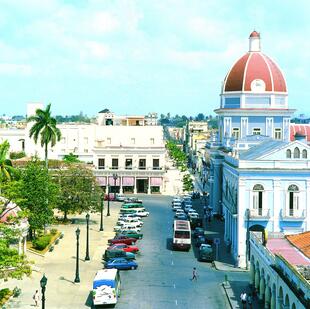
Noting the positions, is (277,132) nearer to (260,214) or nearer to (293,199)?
(293,199)

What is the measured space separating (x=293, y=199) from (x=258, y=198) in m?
2.94

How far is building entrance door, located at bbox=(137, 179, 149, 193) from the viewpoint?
9956 centimetres

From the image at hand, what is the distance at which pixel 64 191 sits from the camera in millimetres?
65562

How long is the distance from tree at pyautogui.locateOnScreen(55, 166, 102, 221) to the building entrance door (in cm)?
3242

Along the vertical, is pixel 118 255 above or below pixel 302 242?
below

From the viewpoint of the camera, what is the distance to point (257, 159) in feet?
170

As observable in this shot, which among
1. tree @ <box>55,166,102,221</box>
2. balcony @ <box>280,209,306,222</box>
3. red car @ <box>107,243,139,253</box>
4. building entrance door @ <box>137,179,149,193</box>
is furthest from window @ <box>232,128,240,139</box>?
building entrance door @ <box>137,179,149,193</box>

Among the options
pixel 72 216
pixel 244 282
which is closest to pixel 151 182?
pixel 72 216

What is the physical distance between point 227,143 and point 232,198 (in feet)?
56.5

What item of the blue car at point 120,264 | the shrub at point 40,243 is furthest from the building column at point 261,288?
the shrub at point 40,243

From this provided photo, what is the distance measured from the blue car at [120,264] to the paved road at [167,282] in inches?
24.7

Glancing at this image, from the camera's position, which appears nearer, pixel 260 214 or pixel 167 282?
pixel 167 282

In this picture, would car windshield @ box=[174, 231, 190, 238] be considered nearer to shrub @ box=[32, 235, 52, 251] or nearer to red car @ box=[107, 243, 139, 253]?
red car @ box=[107, 243, 139, 253]

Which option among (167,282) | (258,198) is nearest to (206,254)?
(258,198)
